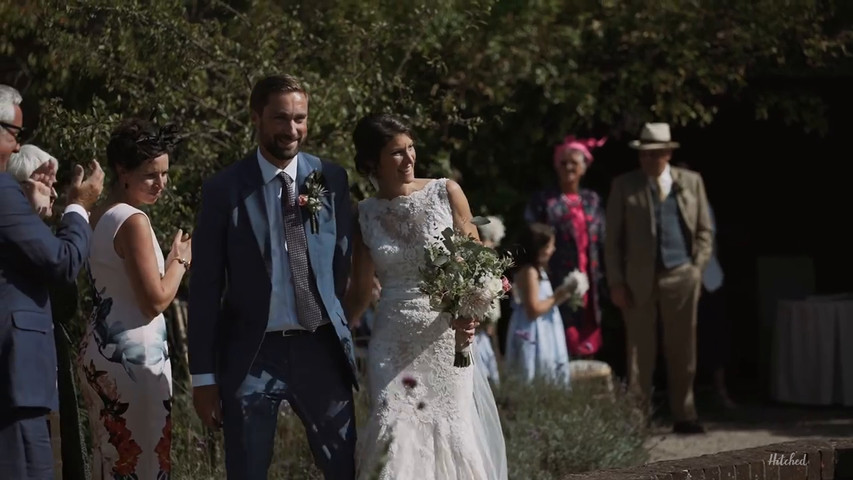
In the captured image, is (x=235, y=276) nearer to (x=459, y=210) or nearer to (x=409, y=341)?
(x=409, y=341)

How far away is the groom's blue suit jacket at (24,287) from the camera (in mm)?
4719

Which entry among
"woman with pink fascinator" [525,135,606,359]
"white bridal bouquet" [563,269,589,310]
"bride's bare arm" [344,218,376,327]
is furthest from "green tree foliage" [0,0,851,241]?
"bride's bare arm" [344,218,376,327]

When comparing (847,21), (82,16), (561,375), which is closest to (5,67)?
(82,16)

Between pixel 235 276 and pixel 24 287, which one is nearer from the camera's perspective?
pixel 24 287

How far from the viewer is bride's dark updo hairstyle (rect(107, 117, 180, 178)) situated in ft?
18.1

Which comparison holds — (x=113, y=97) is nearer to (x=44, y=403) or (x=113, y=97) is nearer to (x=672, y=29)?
(x=44, y=403)

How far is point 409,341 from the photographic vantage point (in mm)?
5676

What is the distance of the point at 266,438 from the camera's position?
16.9ft

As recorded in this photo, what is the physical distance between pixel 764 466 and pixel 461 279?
1.36 metres

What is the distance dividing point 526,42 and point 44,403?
6.55 meters

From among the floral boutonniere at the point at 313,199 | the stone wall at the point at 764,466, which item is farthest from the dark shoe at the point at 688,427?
the floral boutonniere at the point at 313,199

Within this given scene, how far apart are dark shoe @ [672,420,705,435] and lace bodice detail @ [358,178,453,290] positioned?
4.59 meters

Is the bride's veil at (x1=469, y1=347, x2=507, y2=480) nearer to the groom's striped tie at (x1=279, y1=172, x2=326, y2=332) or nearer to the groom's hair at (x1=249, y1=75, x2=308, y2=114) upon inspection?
the groom's striped tie at (x1=279, y1=172, x2=326, y2=332)

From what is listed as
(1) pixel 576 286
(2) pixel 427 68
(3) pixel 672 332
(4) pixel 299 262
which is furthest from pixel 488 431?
(3) pixel 672 332
